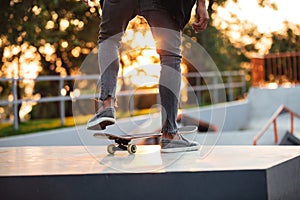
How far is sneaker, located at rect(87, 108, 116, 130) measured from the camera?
3213 millimetres

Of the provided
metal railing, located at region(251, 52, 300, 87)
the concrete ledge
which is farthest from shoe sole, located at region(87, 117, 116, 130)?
metal railing, located at region(251, 52, 300, 87)

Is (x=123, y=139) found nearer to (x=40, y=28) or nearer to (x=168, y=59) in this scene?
(x=168, y=59)

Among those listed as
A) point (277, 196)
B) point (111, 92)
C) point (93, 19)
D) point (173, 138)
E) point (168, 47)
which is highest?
point (93, 19)

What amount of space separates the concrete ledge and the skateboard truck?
0.46m

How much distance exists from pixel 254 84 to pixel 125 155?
1658 centimetres

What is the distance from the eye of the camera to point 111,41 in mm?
3412

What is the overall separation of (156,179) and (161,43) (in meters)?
0.99

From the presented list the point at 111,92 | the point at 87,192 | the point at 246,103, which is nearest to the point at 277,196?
the point at 87,192

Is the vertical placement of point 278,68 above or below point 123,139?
above

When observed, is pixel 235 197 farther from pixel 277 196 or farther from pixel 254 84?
pixel 254 84

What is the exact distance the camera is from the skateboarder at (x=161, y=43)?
3377 mm

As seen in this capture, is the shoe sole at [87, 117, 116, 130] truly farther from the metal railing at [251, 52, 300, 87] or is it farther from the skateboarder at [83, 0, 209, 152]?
the metal railing at [251, 52, 300, 87]

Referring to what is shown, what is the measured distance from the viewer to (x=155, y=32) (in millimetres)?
3428

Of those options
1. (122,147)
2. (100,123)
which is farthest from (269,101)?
(100,123)
